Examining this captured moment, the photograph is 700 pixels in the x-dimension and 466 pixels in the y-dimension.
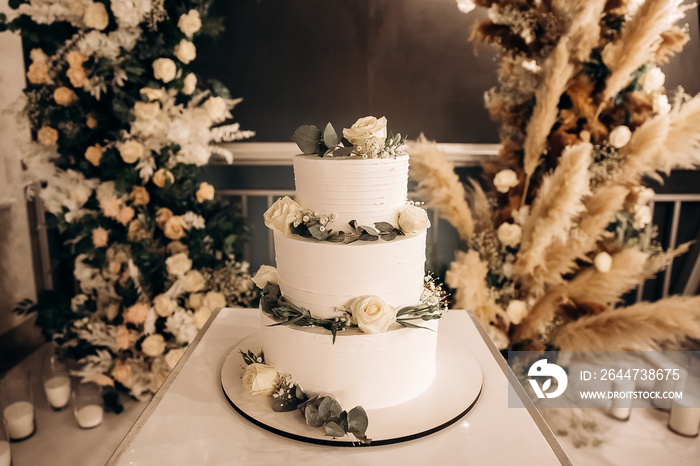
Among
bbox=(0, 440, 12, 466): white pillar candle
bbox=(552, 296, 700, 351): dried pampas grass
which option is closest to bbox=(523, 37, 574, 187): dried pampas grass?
bbox=(552, 296, 700, 351): dried pampas grass

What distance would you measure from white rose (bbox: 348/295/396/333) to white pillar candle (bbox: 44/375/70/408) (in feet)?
6.30

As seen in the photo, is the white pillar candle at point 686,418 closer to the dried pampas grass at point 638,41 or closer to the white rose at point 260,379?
the dried pampas grass at point 638,41

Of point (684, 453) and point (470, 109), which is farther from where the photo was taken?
point (470, 109)

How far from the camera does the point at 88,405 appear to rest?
2.28 m

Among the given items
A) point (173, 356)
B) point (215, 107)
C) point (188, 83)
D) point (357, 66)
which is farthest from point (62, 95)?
point (357, 66)

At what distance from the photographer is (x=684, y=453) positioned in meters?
2.01

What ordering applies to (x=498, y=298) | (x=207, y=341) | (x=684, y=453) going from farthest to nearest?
(x=498, y=298) < (x=684, y=453) < (x=207, y=341)

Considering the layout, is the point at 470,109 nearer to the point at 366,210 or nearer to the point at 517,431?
the point at 366,210

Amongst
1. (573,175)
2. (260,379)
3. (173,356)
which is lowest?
(173,356)

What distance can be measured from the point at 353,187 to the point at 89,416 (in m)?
1.84

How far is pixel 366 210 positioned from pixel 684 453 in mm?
1883

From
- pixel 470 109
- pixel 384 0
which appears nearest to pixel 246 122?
pixel 384 0

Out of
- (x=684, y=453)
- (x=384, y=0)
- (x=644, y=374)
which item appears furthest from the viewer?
(x=384, y=0)

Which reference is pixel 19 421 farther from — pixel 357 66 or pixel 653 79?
pixel 653 79
